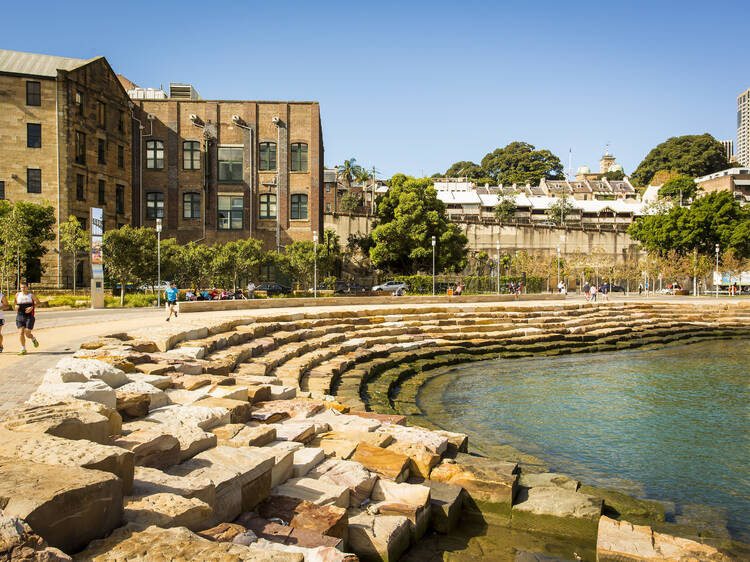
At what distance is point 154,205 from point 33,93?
398 inches

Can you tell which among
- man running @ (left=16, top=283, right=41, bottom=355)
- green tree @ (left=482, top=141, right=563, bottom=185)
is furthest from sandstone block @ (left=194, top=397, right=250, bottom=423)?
green tree @ (left=482, top=141, right=563, bottom=185)

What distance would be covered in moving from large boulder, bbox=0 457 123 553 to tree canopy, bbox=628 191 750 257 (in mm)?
59258

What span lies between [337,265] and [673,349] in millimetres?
28695

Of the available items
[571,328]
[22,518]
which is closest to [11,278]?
[571,328]

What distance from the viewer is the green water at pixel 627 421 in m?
7.20

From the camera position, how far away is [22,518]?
2.66m

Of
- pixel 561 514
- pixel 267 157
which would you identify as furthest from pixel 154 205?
pixel 561 514

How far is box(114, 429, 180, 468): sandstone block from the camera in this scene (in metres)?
4.35

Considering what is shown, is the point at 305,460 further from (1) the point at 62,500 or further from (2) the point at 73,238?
(2) the point at 73,238

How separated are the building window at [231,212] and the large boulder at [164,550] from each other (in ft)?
130

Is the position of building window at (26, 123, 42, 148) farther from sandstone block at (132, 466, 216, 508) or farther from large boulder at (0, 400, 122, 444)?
sandstone block at (132, 466, 216, 508)

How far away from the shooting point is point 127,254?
28375mm

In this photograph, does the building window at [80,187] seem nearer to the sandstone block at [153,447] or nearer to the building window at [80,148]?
the building window at [80,148]

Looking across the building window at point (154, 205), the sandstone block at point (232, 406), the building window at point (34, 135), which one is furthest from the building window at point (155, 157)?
the sandstone block at point (232, 406)
